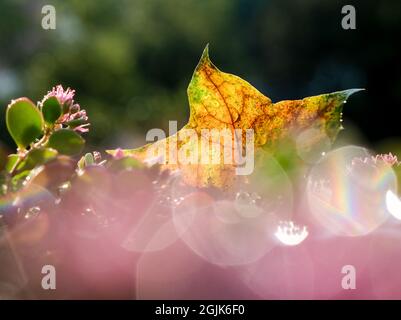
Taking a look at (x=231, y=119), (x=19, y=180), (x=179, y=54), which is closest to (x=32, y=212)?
(x=19, y=180)

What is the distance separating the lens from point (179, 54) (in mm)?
12875

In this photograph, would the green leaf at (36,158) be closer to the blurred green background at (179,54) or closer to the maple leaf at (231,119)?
the maple leaf at (231,119)

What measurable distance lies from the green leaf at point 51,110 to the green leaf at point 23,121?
0.06ft

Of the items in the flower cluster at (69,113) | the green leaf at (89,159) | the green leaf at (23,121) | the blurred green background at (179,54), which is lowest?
the green leaf at (89,159)

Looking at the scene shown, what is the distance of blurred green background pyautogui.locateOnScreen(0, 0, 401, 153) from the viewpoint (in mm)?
10492

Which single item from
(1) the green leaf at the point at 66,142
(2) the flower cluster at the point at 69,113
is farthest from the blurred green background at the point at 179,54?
(1) the green leaf at the point at 66,142

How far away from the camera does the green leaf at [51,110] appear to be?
0.43 meters

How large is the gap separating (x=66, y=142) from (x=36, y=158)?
0.10 ft

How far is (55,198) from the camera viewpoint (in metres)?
0.37

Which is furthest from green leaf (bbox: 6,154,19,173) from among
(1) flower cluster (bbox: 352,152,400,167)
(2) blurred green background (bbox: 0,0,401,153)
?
(2) blurred green background (bbox: 0,0,401,153)

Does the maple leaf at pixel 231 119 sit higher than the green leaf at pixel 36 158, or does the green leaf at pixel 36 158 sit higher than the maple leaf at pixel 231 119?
the maple leaf at pixel 231 119

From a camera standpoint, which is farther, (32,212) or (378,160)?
(378,160)

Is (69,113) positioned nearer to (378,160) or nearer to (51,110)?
(51,110)

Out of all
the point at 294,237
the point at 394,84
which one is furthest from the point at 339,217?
the point at 394,84
